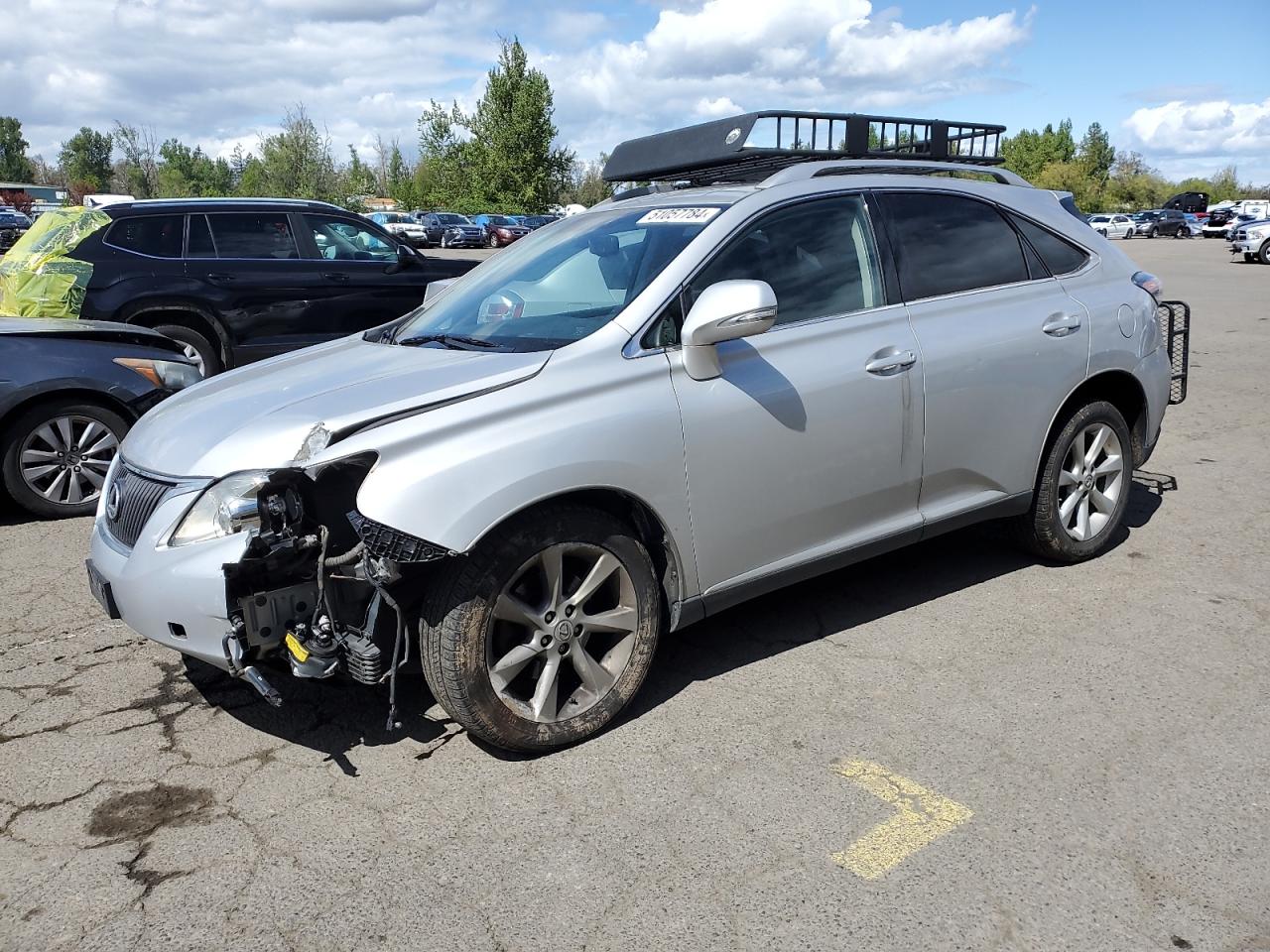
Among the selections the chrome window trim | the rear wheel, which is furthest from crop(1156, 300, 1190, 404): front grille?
the rear wheel

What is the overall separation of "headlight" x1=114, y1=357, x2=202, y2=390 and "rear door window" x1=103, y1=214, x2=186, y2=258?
321cm

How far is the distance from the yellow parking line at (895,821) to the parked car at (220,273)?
7.18 meters

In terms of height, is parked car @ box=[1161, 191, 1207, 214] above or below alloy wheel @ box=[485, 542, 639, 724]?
above

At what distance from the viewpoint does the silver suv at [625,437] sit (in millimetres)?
3143

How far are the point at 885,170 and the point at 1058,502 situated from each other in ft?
5.68

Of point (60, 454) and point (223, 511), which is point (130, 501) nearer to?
point (223, 511)

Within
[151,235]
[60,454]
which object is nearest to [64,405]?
[60,454]

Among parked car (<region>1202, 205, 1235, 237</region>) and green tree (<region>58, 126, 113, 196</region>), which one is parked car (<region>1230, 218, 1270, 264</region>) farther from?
green tree (<region>58, 126, 113, 196</region>)

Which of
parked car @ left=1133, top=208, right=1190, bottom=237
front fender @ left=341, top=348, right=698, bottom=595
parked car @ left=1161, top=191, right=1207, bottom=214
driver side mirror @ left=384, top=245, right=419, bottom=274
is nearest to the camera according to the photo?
front fender @ left=341, top=348, right=698, bottom=595

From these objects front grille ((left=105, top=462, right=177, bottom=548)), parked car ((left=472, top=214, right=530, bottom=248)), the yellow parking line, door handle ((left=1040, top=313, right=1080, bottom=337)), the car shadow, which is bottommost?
the yellow parking line

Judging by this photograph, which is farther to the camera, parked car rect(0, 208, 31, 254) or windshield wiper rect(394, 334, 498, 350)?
parked car rect(0, 208, 31, 254)

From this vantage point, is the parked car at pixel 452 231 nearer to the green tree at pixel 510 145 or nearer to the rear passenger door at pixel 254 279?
the green tree at pixel 510 145

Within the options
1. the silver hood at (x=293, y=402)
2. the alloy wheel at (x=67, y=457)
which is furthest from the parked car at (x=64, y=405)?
the silver hood at (x=293, y=402)

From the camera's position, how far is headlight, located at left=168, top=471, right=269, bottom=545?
314 cm
